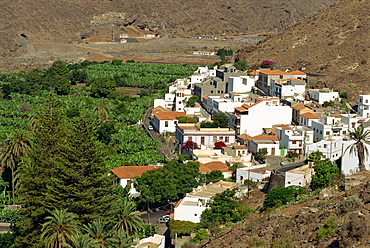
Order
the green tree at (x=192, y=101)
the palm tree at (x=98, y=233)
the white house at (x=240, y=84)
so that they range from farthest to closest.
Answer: the green tree at (x=192, y=101) → the white house at (x=240, y=84) → the palm tree at (x=98, y=233)

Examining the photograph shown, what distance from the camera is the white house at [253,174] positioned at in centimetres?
4059

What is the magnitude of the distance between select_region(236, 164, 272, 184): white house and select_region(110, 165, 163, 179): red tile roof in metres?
7.89

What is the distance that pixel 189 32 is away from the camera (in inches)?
6550

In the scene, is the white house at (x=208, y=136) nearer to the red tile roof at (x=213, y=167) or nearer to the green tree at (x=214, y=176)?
the red tile roof at (x=213, y=167)

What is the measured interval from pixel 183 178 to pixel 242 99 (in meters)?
20.3

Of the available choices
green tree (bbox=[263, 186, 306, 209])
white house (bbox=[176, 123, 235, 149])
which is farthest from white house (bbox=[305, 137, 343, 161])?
white house (bbox=[176, 123, 235, 149])

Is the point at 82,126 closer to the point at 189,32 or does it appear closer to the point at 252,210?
the point at 252,210

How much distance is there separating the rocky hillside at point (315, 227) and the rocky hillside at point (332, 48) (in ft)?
135

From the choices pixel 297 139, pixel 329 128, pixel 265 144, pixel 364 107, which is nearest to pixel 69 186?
pixel 265 144

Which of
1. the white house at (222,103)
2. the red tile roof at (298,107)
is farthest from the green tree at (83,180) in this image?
the white house at (222,103)

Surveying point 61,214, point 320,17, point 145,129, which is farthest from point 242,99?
point 320,17

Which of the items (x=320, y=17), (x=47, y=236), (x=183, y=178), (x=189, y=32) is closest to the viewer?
(x=47, y=236)

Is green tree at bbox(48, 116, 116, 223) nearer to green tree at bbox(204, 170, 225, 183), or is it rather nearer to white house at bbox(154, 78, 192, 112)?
green tree at bbox(204, 170, 225, 183)

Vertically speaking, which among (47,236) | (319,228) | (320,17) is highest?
(320,17)
